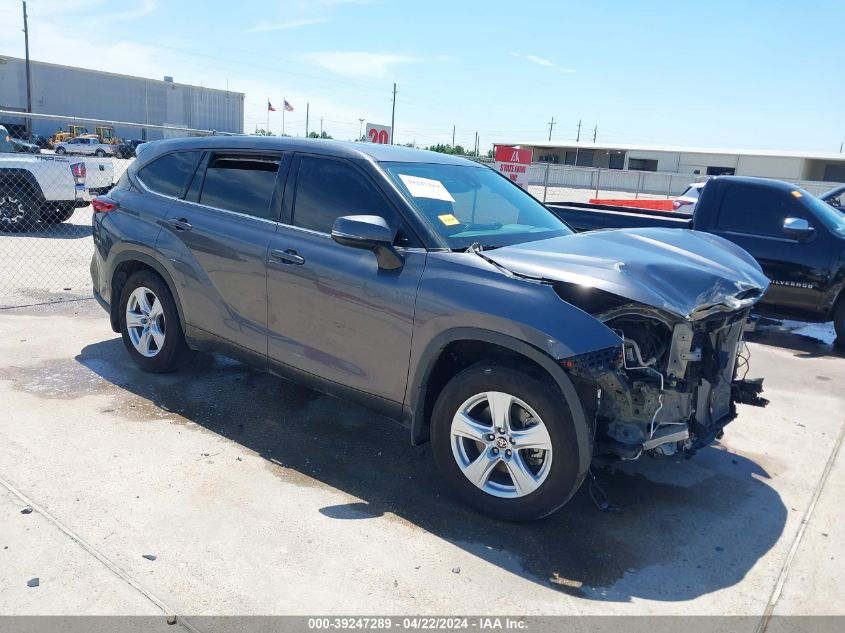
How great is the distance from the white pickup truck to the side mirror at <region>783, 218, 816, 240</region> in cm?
1087

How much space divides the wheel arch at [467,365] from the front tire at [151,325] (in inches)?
89.4

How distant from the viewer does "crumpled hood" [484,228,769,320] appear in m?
3.31

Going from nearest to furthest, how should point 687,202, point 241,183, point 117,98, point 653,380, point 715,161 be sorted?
point 653,380, point 241,183, point 687,202, point 715,161, point 117,98

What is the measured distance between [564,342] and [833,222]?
19.6 ft

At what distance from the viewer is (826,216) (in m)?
7.57

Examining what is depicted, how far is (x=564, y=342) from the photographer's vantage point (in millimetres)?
3160

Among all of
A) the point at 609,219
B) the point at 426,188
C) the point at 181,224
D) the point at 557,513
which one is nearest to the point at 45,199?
the point at 181,224

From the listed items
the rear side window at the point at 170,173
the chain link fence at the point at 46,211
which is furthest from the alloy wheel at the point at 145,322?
the chain link fence at the point at 46,211

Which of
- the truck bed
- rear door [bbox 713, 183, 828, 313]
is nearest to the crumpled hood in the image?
the truck bed

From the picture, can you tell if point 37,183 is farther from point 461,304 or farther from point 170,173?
point 461,304

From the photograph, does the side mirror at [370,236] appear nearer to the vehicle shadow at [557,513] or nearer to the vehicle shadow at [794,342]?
the vehicle shadow at [557,513]

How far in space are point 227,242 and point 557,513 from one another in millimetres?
2708

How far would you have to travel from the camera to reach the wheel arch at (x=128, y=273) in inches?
198
